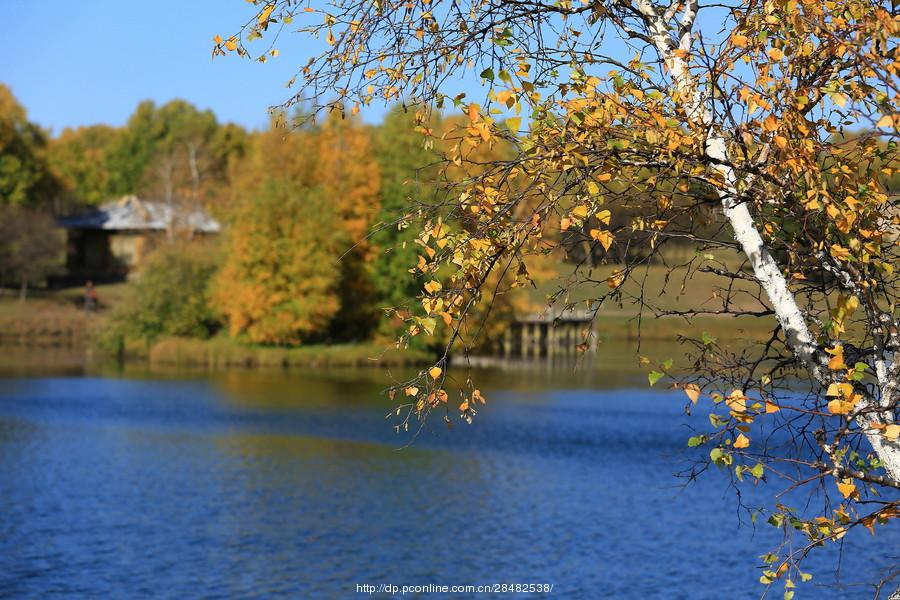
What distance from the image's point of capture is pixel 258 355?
50.4 m

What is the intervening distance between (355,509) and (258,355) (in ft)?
101

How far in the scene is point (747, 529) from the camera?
1944 cm

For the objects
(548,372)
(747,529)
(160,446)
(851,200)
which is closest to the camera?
(851,200)

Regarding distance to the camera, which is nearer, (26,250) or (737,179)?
(737,179)

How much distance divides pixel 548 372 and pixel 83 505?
32938 mm

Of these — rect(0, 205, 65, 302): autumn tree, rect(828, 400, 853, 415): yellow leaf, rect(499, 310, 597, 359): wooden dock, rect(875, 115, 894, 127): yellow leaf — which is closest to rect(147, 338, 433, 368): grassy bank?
rect(499, 310, 597, 359): wooden dock

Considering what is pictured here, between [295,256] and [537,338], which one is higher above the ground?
[295,256]

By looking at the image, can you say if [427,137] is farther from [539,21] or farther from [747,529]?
[747,529]

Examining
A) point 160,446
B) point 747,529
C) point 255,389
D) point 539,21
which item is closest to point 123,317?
point 255,389

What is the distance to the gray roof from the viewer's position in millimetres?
75562

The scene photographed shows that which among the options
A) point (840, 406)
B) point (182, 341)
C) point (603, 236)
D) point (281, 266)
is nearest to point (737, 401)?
point (840, 406)

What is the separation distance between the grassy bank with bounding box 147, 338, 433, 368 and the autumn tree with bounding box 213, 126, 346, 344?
0.63m

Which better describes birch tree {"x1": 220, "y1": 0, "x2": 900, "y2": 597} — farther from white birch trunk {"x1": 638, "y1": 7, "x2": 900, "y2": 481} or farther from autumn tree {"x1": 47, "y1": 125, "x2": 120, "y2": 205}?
autumn tree {"x1": 47, "y1": 125, "x2": 120, "y2": 205}

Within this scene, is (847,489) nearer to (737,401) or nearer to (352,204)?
(737,401)
